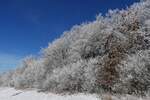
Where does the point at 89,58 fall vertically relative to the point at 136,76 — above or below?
above

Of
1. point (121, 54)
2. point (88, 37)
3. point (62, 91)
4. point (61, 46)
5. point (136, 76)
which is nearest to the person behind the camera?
point (136, 76)

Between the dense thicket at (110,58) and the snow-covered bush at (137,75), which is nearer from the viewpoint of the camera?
the snow-covered bush at (137,75)

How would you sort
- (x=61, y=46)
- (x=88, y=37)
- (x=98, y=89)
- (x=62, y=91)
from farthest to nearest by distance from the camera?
1. (x=61, y=46)
2. (x=88, y=37)
3. (x=62, y=91)
4. (x=98, y=89)

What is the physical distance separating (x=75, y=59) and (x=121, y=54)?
4506mm

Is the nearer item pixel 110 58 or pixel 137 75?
pixel 137 75

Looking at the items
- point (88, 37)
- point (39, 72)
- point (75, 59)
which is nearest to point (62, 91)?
point (75, 59)

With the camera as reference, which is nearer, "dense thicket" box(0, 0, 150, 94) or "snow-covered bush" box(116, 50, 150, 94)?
"snow-covered bush" box(116, 50, 150, 94)

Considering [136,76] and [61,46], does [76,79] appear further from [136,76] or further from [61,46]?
[61,46]

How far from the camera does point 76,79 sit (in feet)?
61.0

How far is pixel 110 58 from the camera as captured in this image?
17.9 m

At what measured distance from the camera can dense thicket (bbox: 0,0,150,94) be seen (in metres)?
15.2

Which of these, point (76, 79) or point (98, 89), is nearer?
point (98, 89)

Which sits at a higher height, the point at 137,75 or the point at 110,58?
the point at 110,58

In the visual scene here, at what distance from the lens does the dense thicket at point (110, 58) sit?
49.9 feet
